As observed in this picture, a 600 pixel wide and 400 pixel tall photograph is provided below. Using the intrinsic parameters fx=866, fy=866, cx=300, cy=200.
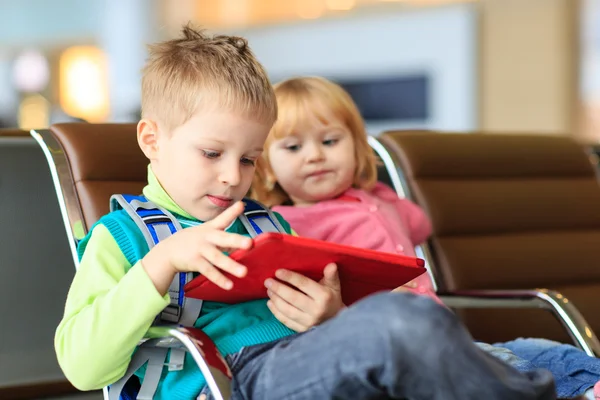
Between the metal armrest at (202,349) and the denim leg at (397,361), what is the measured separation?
130 mm

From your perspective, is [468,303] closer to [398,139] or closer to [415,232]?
[415,232]

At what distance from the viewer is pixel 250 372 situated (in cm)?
137

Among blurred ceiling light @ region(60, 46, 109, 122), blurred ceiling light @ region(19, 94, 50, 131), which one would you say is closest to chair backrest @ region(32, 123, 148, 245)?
blurred ceiling light @ region(19, 94, 50, 131)

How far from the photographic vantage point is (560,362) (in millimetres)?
1778

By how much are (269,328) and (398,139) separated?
118 centimetres

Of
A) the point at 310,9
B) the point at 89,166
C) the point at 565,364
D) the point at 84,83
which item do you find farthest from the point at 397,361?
the point at 84,83

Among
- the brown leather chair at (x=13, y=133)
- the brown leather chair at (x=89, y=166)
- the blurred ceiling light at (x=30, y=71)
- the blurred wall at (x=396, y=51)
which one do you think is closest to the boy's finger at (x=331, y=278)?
the brown leather chair at (x=89, y=166)

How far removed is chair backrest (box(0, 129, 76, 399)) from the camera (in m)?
1.97

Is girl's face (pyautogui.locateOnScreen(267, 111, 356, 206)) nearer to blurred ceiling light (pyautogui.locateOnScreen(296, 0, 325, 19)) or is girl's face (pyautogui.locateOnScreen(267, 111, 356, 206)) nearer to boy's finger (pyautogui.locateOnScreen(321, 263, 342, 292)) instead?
boy's finger (pyautogui.locateOnScreen(321, 263, 342, 292))

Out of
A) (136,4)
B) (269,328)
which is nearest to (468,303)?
(269,328)

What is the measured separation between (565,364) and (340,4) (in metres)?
4.64

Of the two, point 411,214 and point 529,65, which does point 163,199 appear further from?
point 529,65

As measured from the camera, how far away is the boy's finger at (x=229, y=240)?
1261mm

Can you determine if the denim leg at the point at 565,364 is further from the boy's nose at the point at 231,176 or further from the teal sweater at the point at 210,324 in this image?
the boy's nose at the point at 231,176
